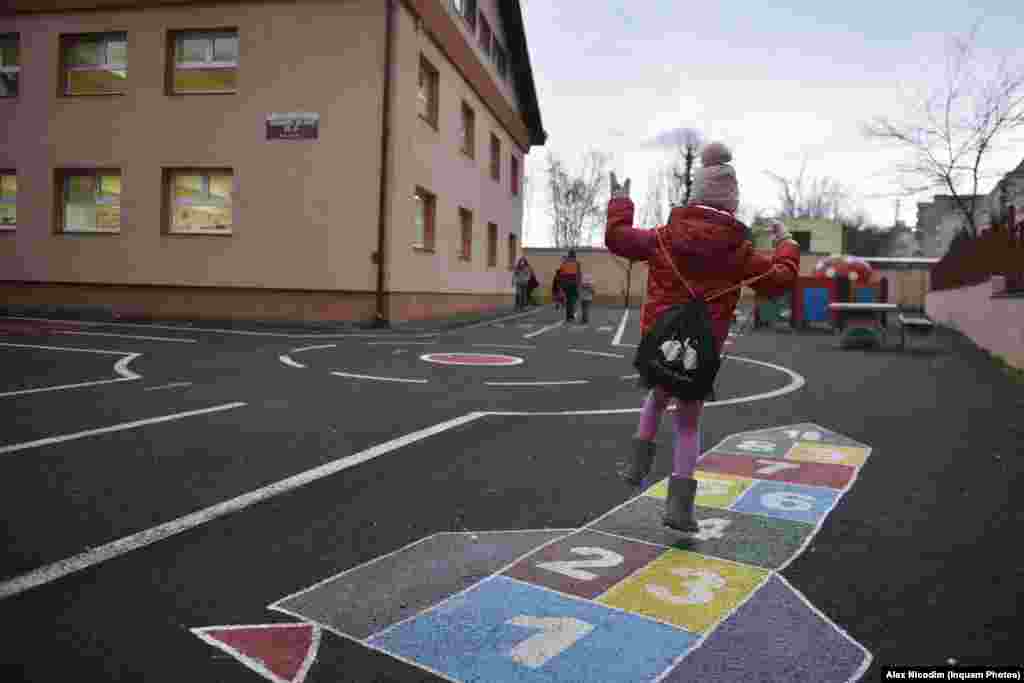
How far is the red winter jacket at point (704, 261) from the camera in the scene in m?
3.45

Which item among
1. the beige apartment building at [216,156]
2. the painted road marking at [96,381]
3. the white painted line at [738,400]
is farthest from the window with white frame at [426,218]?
the white painted line at [738,400]

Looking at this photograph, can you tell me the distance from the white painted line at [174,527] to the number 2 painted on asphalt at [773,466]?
7.65ft

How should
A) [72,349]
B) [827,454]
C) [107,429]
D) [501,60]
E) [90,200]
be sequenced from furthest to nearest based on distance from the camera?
[501,60] → [90,200] → [72,349] → [107,429] → [827,454]

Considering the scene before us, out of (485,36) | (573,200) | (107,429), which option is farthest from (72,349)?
(573,200)

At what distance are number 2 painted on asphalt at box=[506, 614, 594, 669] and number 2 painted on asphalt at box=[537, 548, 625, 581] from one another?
379mm

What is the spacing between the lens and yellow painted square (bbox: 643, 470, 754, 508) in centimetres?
406

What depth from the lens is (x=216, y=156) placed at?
53.8ft

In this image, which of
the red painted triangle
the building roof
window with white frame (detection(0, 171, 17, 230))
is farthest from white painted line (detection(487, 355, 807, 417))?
the building roof

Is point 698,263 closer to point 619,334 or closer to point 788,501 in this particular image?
point 788,501

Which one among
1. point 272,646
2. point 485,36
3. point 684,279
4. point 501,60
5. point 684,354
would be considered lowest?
point 272,646

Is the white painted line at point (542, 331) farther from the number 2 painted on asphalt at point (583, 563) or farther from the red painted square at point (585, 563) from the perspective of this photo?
the number 2 painted on asphalt at point (583, 563)

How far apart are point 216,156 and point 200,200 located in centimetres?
107

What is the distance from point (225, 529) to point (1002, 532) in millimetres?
3591

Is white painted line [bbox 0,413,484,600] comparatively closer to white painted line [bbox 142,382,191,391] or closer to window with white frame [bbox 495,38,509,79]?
white painted line [bbox 142,382,191,391]
